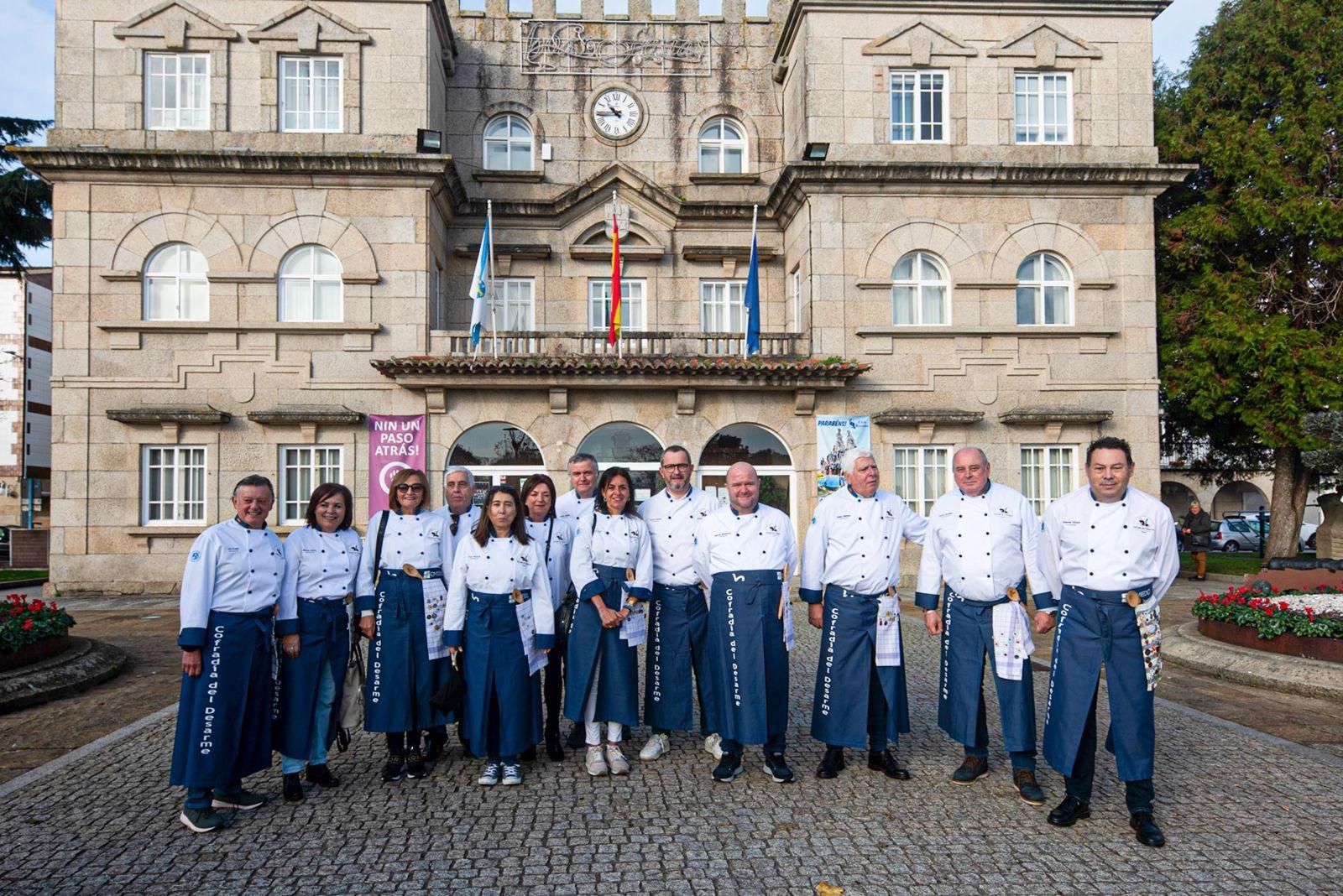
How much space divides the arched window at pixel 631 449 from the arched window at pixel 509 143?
694cm

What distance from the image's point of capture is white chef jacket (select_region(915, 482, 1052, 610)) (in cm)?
591

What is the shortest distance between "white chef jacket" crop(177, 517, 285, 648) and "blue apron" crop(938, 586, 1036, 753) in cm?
464

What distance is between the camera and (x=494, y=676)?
6051 millimetres

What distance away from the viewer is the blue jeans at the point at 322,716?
5.91m

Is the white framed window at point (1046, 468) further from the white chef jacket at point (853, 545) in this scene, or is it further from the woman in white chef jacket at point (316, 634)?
the woman in white chef jacket at point (316, 634)

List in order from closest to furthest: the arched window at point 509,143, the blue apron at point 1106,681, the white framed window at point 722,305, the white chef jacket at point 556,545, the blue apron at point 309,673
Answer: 1. the blue apron at point 1106,681
2. the blue apron at point 309,673
3. the white chef jacket at point 556,545
4. the white framed window at point 722,305
5. the arched window at point 509,143

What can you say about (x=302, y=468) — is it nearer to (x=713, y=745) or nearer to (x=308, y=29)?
(x=308, y=29)

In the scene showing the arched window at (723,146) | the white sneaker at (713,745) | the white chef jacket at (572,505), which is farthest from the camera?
the arched window at (723,146)

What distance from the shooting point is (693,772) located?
246 inches

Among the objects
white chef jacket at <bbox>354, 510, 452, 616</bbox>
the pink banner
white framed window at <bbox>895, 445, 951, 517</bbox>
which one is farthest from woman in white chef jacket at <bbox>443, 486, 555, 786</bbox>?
white framed window at <bbox>895, 445, 951, 517</bbox>

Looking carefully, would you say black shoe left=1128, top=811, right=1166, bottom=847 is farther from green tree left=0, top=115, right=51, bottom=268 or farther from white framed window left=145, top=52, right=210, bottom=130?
green tree left=0, top=115, right=51, bottom=268

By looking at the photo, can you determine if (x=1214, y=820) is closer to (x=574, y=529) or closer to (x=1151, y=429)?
(x=574, y=529)

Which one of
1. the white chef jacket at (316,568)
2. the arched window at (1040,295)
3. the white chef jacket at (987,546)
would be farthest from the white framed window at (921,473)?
the white chef jacket at (316,568)

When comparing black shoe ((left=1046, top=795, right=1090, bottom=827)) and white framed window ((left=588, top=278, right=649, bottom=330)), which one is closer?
black shoe ((left=1046, top=795, right=1090, bottom=827))
